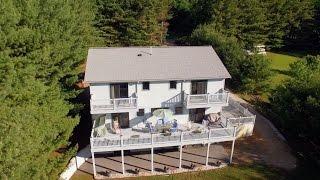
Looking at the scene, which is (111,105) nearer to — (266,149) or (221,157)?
(221,157)

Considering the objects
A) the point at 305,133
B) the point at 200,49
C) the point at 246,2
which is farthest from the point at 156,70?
the point at 246,2

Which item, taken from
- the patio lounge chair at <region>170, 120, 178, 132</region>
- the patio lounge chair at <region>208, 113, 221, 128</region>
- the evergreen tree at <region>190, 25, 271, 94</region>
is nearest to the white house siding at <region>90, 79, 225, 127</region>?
the patio lounge chair at <region>170, 120, 178, 132</region>

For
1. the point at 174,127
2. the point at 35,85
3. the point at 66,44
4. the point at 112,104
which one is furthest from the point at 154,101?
the point at 35,85

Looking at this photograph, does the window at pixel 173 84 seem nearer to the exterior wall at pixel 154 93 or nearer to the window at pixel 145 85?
the exterior wall at pixel 154 93

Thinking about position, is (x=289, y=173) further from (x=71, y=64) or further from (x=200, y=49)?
(x=71, y=64)

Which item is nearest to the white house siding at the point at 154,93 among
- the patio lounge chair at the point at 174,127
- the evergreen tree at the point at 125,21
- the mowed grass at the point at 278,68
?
the patio lounge chair at the point at 174,127

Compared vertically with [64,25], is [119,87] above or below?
below
